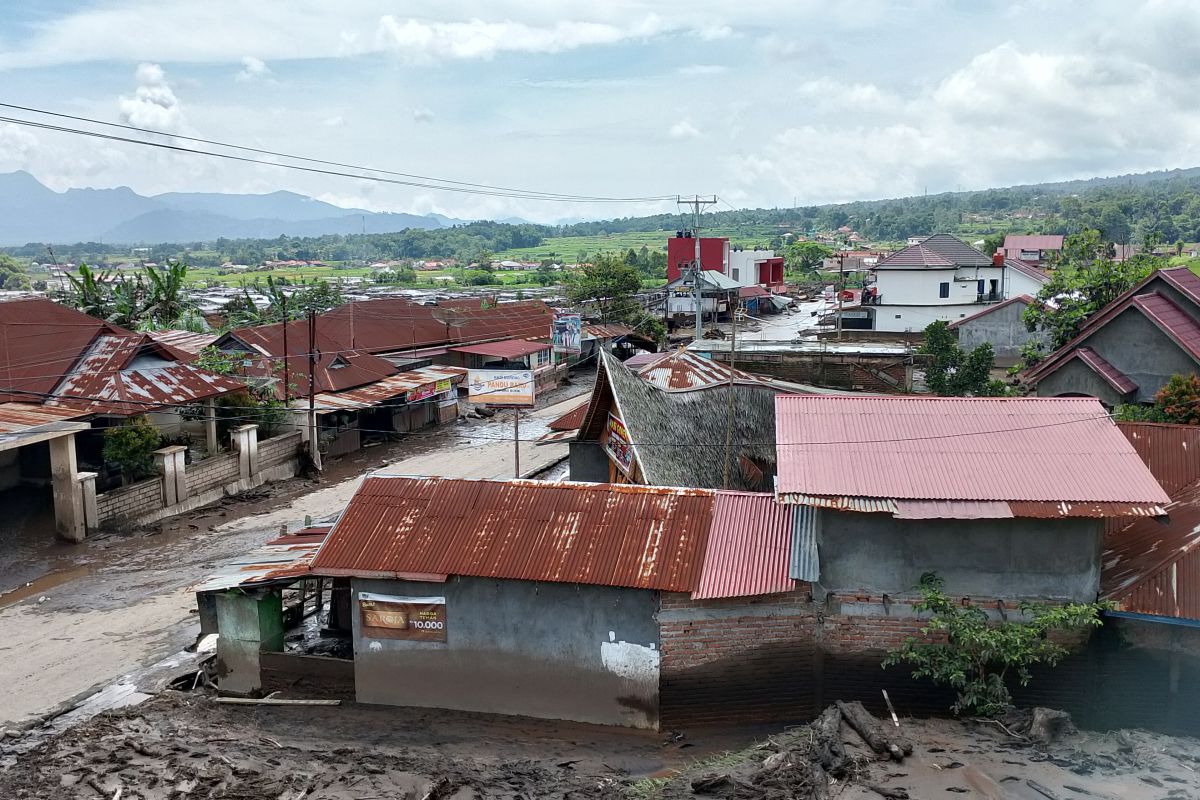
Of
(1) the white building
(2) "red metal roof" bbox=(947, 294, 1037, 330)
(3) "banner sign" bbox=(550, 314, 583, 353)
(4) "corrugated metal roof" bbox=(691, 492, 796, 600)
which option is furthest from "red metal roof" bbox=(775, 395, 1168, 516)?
(1) the white building

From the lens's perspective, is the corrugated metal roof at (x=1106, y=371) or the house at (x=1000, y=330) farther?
the house at (x=1000, y=330)

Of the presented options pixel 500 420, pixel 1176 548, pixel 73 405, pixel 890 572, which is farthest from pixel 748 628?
pixel 500 420

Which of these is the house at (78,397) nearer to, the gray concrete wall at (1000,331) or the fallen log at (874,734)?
the fallen log at (874,734)

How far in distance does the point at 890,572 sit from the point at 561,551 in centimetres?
458

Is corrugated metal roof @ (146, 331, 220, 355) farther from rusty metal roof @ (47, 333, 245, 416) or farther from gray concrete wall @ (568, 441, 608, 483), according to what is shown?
gray concrete wall @ (568, 441, 608, 483)

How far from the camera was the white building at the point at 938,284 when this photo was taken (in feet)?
171

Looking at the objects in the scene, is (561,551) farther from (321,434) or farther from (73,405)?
(321,434)

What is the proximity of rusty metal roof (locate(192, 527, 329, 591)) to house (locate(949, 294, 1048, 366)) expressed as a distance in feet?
121

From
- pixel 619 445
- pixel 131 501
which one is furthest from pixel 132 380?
pixel 619 445

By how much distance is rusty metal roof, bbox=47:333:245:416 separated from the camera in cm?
2652

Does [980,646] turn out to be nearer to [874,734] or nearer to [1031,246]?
[874,734]

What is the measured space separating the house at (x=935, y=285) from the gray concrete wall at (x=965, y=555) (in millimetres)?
40788

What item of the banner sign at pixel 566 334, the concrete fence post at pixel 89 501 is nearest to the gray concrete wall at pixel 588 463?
the concrete fence post at pixel 89 501

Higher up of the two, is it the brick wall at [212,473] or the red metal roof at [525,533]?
the red metal roof at [525,533]
